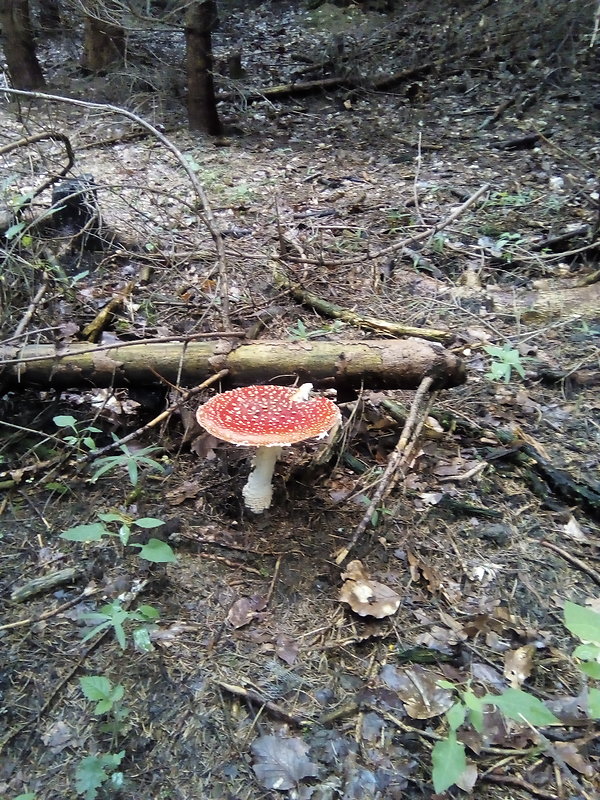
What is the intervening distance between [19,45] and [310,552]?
9818 millimetres

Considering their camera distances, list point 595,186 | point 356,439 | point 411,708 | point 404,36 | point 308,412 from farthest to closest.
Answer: point 404,36, point 595,186, point 356,439, point 308,412, point 411,708

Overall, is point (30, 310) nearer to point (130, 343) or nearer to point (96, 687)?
point (130, 343)


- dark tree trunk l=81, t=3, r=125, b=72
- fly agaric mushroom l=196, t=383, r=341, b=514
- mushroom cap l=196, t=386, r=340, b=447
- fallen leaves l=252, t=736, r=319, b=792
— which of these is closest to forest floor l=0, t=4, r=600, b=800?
fallen leaves l=252, t=736, r=319, b=792

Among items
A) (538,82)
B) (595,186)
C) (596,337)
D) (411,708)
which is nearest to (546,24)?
(538,82)

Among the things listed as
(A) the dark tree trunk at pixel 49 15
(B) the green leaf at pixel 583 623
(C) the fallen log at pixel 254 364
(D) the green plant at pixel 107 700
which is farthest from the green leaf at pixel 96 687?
(A) the dark tree trunk at pixel 49 15

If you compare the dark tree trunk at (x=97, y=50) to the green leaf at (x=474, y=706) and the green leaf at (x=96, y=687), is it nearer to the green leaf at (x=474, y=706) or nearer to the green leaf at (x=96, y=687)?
the green leaf at (x=96, y=687)

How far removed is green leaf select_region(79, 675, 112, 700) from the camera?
2.06 m

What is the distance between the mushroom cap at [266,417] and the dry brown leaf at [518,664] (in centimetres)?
115

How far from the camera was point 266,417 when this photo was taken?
2.48 m

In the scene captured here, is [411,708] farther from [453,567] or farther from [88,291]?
[88,291]

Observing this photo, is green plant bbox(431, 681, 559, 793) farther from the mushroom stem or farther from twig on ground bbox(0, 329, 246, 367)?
twig on ground bbox(0, 329, 246, 367)

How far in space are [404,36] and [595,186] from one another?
21.0ft

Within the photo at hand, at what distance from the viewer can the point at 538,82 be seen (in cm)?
864

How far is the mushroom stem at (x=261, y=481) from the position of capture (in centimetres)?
268
